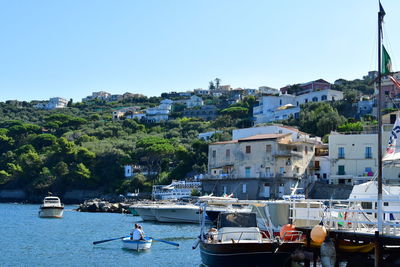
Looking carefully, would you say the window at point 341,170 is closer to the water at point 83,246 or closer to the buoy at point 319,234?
the water at point 83,246

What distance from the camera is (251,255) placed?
23.6 meters

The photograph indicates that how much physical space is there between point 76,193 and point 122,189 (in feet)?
40.2

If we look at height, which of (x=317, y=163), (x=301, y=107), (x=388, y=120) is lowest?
(x=317, y=163)

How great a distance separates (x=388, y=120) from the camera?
69.2 metres

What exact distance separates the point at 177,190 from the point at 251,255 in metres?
61.3

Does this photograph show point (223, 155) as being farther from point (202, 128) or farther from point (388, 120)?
point (202, 128)

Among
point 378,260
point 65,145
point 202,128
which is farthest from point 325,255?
point 202,128

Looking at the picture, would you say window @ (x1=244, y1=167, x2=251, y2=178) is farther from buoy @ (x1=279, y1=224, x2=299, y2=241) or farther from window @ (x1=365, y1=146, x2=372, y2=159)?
buoy @ (x1=279, y1=224, x2=299, y2=241)

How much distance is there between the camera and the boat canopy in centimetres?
2661

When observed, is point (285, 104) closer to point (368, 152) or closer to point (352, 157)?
point (352, 157)

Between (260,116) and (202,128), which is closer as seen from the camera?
(260,116)

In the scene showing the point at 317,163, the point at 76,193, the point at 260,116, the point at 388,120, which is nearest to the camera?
the point at 388,120

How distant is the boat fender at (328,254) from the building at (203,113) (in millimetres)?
141900

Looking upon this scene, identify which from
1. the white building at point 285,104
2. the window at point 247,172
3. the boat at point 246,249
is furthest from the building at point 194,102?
the boat at point 246,249
